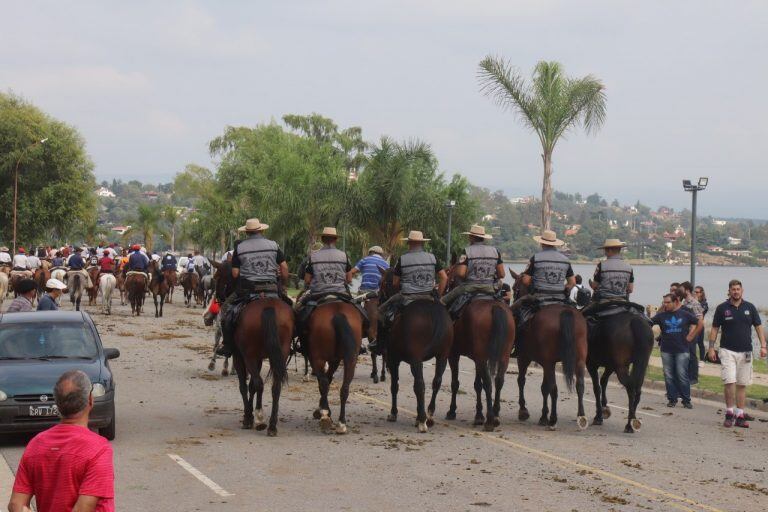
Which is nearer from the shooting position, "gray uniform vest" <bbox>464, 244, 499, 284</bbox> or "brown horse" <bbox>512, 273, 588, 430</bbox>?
"brown horse" <bbox>512, 273, 588, 430</bbox>

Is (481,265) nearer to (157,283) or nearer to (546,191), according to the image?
(157,283)

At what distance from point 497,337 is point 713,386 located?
8079mm

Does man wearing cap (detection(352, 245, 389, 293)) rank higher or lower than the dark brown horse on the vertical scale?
higher

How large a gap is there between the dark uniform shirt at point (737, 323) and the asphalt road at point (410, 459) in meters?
1.24

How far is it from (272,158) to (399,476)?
6524cm

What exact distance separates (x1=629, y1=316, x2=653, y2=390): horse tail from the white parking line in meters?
6.33

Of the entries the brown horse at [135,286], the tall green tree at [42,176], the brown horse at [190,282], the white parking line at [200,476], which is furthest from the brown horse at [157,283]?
the tall green tree at [42,176]

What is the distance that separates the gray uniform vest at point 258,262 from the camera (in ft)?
47.3

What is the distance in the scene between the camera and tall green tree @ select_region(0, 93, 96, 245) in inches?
3007

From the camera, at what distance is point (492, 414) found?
14438 millimetres

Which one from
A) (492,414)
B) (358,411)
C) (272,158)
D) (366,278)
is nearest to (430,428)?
(492,414)

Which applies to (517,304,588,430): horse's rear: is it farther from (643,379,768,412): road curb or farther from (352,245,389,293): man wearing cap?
(643,379,768,412): road curb

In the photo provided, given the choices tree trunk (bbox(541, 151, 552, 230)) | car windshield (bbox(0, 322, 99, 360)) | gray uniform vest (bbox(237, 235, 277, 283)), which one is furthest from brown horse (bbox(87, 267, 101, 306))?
gray uniform vest (bbox(237, 235, 277, 283))

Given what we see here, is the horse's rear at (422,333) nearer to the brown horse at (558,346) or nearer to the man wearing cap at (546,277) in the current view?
the brown horse at (558,346)
